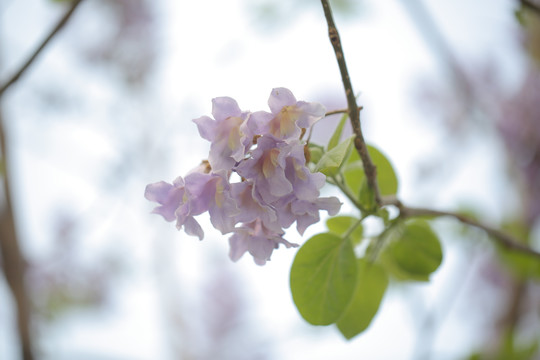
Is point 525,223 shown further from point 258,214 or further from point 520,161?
point 258,214

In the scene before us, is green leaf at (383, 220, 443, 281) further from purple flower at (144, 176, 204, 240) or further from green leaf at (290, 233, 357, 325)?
purple flower at (144, 176, 204, 240)

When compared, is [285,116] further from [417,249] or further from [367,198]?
[417,249]

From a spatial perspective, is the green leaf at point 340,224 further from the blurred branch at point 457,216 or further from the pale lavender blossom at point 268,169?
the pale lavender blossom at point 268,169

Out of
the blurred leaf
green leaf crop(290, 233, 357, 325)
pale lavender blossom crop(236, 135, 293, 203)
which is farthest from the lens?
the blurred leaf

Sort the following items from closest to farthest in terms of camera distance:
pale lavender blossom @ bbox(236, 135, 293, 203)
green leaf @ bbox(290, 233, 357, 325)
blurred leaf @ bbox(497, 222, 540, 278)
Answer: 1. pale lavender blossom @ bbox(236, 135, 293, 203)
2. green leaf @ bbox(290, 233, 357, 325)
3. blurred leaf @ bbox(497, 222, 540, 278)

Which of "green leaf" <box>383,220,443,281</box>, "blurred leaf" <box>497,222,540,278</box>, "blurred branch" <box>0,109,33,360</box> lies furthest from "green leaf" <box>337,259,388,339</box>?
"blurred branch" <box>0,109,33,360</box>

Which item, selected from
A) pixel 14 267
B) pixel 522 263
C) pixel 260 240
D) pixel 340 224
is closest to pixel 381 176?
pixel 340 224
